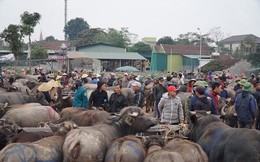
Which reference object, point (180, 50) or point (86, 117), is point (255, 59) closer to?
point (180, 50)

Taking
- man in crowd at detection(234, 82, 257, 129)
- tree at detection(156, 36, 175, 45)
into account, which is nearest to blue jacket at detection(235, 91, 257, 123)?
man in crowd at detection(234, 82, 257, 129)

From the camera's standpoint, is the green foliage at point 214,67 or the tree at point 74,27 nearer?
the green foliage at point 214,67

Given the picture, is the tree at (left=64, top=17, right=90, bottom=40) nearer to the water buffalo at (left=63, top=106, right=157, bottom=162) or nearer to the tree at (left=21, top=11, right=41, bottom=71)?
the tree at (left=21, top=11, right=41, bottom=71)

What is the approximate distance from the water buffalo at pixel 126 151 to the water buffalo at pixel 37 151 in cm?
88

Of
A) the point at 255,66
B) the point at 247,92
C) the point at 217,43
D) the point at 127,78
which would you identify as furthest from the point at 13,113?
the point at 217,43

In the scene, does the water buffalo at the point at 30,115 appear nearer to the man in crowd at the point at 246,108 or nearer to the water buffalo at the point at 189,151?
the man in crowd at the point at 246,108

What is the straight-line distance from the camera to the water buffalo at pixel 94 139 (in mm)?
7368

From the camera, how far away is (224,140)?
760 centimetres

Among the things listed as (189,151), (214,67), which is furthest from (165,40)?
(189,151)

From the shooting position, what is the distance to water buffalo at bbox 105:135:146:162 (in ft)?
23.7

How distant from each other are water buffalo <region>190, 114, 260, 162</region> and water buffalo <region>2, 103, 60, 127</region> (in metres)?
4.52

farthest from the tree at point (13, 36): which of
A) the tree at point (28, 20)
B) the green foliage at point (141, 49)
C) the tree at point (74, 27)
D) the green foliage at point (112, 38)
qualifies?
the tree at point (74, 27)

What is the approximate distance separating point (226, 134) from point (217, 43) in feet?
293

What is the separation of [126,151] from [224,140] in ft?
5.50
